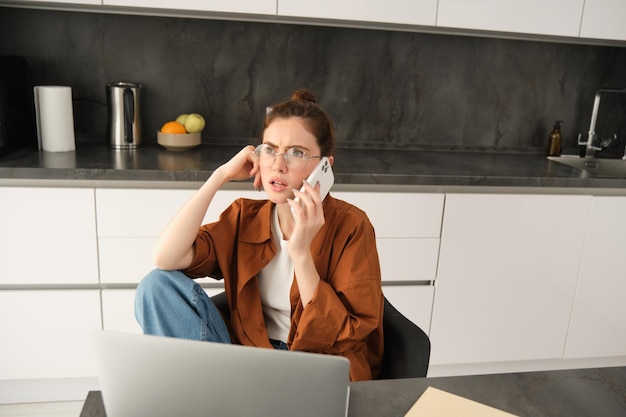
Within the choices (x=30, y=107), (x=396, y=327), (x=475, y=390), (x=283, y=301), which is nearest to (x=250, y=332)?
(x=283, y=301)

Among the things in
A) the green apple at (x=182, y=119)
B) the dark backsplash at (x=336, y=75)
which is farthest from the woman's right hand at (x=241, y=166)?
the dark backsplash at (x=336, y=75)

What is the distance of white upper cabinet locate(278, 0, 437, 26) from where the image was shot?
233cm

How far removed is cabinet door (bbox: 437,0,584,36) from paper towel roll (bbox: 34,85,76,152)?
1.54m

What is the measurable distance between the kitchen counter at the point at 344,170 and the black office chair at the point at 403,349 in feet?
2.91

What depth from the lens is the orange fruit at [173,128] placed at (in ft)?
8.22

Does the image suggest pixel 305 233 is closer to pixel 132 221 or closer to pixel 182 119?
pixel 132 221

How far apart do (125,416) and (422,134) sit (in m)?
2.38

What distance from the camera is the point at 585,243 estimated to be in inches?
98.3

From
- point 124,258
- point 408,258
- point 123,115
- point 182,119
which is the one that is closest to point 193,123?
point 182,119

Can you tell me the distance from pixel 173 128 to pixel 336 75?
80 cm

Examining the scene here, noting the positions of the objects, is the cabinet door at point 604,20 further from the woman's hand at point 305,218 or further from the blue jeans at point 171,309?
the blue jeans at point 171,309

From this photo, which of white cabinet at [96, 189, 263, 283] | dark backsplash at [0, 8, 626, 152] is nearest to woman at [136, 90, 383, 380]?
white cabinet at [96, 189, 263, 283]

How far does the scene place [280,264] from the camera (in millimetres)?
1519

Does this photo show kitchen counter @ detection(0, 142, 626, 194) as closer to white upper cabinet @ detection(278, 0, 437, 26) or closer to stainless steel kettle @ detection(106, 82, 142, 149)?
stainless steel kettle @ detection(106, 82, 142, 149)
